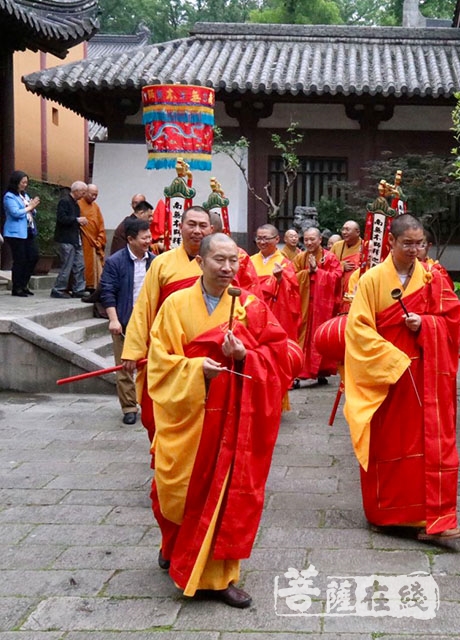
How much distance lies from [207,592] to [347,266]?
629cm

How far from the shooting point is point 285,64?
51.9ft

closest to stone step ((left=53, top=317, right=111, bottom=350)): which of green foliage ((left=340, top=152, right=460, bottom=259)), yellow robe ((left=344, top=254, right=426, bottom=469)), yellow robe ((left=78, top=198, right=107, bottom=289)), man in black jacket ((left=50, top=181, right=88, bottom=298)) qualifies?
man in black jacket ((left=50, top=181, right=88, bottom=298))

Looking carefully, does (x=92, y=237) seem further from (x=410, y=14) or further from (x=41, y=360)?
(x=410, y=14)

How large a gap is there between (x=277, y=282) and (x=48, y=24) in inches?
248

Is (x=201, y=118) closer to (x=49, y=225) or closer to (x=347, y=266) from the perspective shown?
(x=347, y=266)

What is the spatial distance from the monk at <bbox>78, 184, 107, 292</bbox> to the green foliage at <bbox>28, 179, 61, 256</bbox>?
2.20 m

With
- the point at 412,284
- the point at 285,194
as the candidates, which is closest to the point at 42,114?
the point at 285,194

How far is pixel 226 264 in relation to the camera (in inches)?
153

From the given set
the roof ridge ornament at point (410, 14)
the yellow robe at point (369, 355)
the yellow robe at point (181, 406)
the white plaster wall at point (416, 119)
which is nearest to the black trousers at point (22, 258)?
the white plaster wall at point (416, 119)

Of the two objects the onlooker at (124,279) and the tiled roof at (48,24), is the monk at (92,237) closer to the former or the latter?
the tiled roof at (48,24)

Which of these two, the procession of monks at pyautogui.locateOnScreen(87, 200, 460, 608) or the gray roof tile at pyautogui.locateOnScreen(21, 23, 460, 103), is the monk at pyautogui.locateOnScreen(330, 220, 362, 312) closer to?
the procession of monks at pyautogui.locateOnScreen(87, 200, 460, 608)

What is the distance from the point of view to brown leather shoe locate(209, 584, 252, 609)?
374cm

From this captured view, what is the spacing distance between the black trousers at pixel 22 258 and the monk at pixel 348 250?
394 centimetres

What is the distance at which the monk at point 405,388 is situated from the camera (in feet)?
15.3
